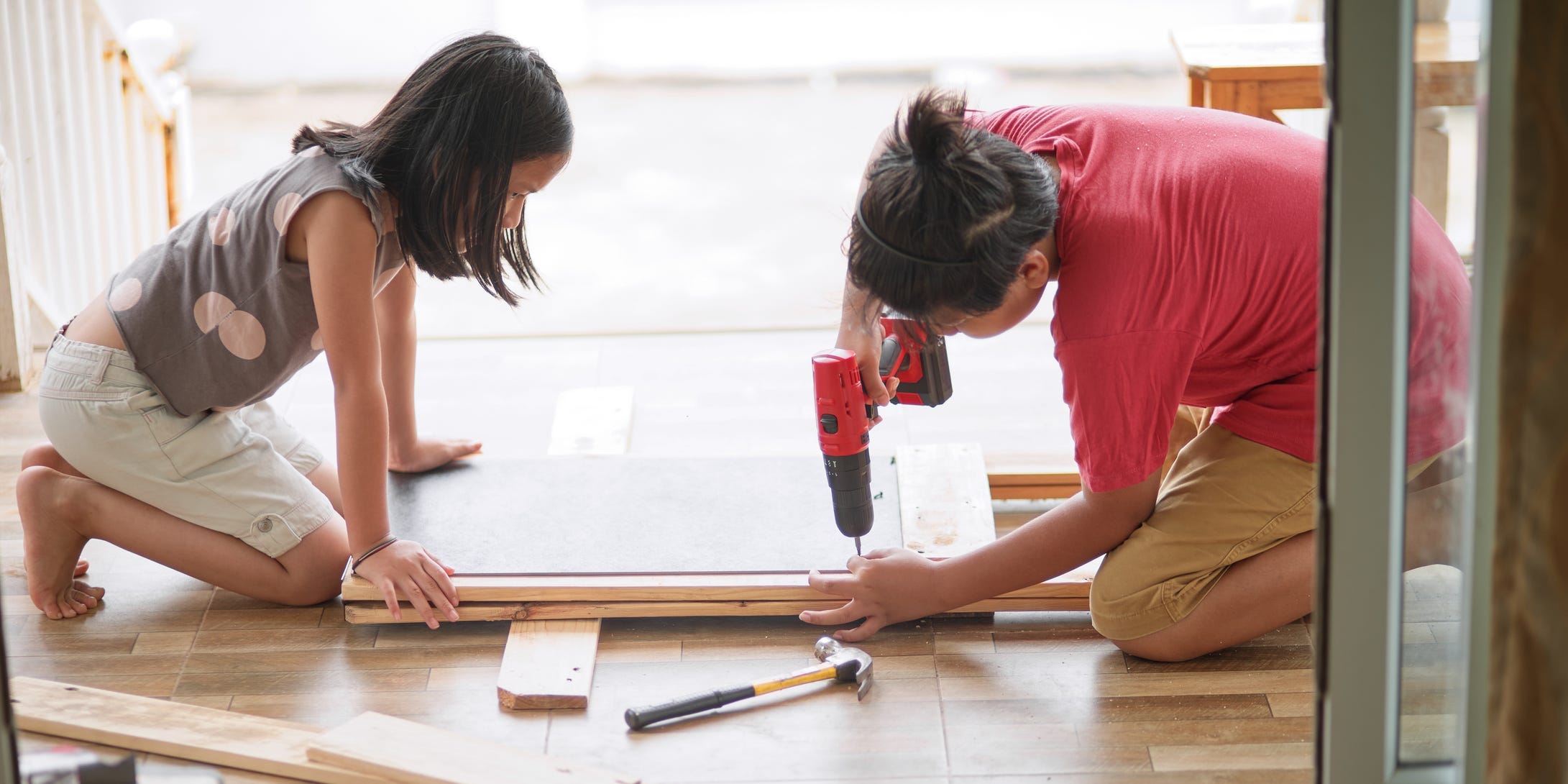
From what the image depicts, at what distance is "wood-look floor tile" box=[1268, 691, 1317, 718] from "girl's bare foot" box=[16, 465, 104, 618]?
2136 mm

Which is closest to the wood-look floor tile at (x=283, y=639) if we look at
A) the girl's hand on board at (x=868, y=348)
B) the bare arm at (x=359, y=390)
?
the bare arm at (x=359, y=390)

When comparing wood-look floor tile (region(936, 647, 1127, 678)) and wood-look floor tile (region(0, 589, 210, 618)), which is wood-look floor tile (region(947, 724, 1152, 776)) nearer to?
wood-look floor tile (region(936, 647, 1127, 678))

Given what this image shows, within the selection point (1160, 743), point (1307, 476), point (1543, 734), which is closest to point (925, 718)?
point (1160, 743)

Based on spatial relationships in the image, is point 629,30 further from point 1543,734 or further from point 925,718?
point 1543,734

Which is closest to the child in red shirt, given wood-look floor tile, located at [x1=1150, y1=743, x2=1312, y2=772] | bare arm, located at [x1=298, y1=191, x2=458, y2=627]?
wood-look floor tile, located at [x1=1150, y1=743, x2=1312, y2=772]

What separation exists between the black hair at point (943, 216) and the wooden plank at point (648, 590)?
715 millimetres

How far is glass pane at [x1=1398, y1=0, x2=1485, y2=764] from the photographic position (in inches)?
57.7

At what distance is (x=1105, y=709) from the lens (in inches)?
87.0

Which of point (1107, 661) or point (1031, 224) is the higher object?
point (1031, 224)

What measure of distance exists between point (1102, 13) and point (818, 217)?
153 inches

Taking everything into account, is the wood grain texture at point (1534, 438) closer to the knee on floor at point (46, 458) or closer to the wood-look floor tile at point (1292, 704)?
the wood-look floor tile at point (1292, 704)

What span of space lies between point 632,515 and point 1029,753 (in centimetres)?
99

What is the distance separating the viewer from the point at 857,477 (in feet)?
7.82

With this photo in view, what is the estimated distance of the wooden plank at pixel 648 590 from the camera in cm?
245
